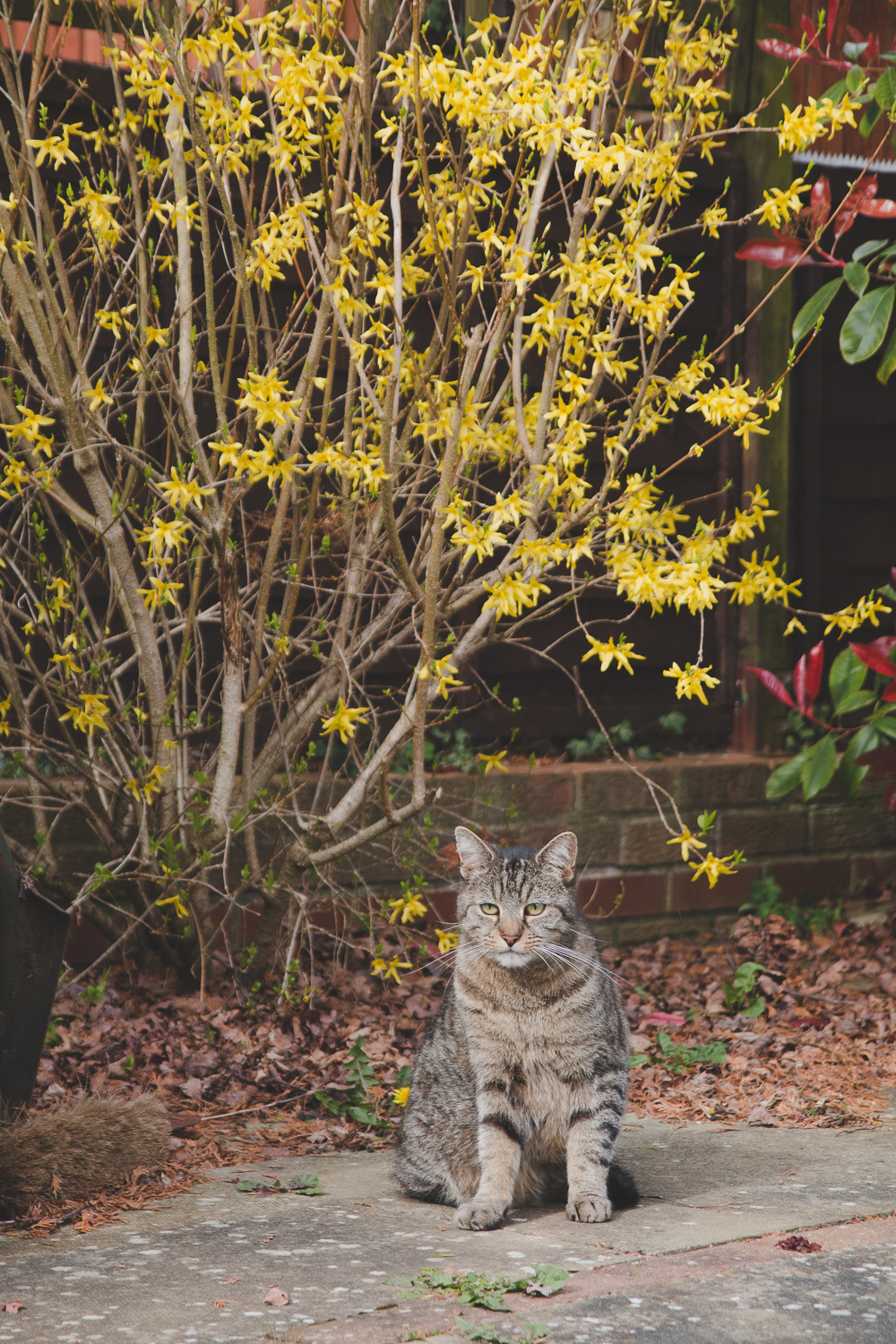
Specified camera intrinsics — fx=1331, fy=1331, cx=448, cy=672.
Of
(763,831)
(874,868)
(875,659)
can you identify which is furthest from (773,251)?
(874,868)

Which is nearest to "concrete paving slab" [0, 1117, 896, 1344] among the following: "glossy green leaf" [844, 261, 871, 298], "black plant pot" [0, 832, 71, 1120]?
"black plant pot" [0, 832, 71, 1120]

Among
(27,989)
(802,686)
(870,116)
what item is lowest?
(27,989)

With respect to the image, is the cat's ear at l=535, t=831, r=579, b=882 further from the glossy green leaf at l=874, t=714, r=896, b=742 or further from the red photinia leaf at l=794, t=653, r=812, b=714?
the glossy green leaf at l=874, t=714, r=896, b=742

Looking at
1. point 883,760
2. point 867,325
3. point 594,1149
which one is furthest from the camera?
point 883,760

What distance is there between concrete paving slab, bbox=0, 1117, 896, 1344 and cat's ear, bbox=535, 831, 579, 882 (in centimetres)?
82

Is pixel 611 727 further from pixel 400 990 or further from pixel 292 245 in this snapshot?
pixel 292 245

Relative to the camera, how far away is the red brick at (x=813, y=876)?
20.7 ft

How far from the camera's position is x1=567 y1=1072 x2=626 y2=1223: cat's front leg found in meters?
3.08

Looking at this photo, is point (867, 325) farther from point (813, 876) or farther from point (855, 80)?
point (813, 876)

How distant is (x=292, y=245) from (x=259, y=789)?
5.99 ft

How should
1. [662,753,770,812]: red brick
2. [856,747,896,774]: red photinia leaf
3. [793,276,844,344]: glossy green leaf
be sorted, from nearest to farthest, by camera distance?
[793,276,844,344]: glossy green leaf → [856,747,896,774]: red photinia leaf → [662,753,770,812]: red brick

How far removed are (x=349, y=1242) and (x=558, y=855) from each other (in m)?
1.06

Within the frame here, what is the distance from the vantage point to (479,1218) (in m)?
3.04

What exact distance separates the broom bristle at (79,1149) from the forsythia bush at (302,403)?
2.86 ft
